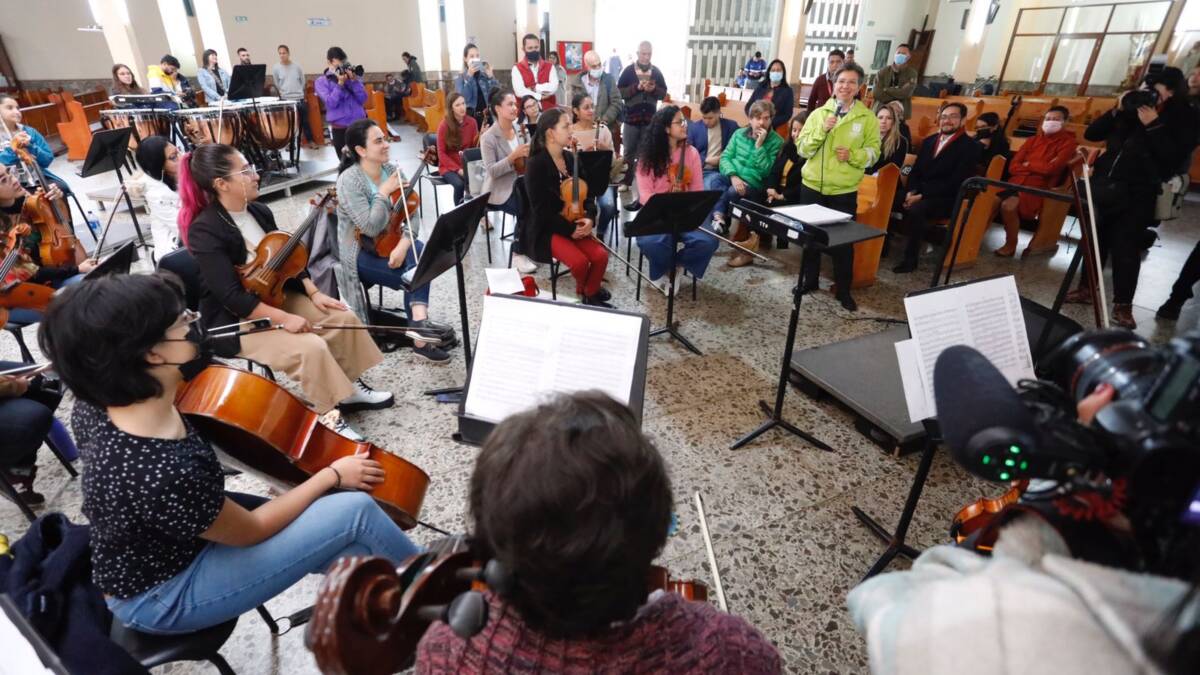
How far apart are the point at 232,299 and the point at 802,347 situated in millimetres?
2918

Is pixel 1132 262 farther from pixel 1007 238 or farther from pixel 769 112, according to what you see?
pixel 769 112

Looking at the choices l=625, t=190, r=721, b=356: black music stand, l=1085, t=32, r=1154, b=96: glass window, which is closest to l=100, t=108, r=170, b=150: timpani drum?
l=625, t=190, r=721, b=356: black music stand

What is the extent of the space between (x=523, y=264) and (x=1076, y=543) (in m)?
3.73

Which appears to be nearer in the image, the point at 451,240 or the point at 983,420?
the point at 983,420

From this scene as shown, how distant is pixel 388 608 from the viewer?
802 mm

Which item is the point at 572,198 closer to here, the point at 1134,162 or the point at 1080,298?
the point at 1134,162

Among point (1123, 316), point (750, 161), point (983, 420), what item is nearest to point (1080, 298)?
point (1123, 316)

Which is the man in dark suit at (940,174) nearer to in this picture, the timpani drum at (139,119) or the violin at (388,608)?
the violin at (388,608)

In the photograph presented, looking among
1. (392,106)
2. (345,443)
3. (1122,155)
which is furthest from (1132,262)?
(392,106)

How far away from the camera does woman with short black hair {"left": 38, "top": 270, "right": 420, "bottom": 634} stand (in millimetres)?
1126

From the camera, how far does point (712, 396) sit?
2.95 meters

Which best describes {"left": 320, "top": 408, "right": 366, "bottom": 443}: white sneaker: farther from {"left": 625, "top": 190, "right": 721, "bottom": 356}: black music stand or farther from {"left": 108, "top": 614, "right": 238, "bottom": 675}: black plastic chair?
{"left": 625, "top": 190, "right": 721, "bottom": 356}: black music stand

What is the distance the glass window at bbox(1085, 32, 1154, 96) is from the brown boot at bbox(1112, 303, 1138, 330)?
329 inches

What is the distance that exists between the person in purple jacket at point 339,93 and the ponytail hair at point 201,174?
5.33 m
